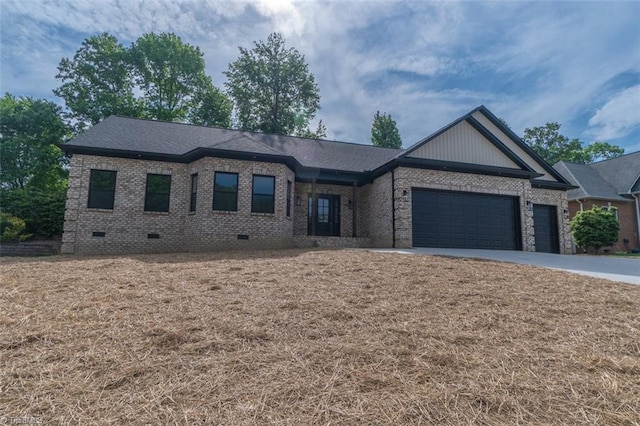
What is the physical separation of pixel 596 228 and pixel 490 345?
64.6ft

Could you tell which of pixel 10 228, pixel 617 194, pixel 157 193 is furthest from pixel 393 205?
pixel 617 194

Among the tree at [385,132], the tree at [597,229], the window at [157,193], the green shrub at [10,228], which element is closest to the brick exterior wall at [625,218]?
the tree at [597,229]

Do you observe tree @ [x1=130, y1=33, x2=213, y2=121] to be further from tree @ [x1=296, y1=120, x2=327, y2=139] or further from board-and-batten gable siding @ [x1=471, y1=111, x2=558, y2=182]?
board-and-batten gable siding @ [x1=471, y1=111, x2=558, y2=182]

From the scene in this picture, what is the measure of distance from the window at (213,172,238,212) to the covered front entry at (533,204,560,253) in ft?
47.6

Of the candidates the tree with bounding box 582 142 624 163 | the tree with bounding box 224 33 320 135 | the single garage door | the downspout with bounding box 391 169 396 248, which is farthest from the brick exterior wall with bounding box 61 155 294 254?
the tree with bounding box 582 142 624 163

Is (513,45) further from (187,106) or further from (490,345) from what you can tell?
(187,106)

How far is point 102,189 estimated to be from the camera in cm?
1295

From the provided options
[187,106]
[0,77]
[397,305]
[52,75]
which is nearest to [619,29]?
[397,305]

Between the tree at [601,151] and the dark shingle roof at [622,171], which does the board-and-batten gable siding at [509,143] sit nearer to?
the dark shingle roof at [622,171]

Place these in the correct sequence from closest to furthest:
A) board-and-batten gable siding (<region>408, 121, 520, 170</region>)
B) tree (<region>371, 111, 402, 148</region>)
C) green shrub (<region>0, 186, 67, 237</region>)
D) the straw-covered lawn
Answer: the straw-covered lawn → board-and-batten gable siding (<region>408, 121, 520, 170</region>) → green shrub (<region>0, 186, 67, 237</region>) → tree (<region>371, 111, 402, 148</region>)

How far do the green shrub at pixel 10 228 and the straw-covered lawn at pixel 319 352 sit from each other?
11594 mm

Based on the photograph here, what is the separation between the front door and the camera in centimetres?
1563

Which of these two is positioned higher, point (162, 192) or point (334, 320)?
point (162, 192)

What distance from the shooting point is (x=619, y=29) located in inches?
437
